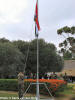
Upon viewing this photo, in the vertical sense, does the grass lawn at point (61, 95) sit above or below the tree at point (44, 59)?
below

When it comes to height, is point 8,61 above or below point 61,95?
above

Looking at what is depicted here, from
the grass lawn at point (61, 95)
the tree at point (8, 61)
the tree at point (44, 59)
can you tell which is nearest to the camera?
the grass lawn at point (61, 95)

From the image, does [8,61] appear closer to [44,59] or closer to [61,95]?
[44,59]

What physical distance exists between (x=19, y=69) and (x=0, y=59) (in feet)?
11.7

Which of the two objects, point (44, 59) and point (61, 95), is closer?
point (61, 95)

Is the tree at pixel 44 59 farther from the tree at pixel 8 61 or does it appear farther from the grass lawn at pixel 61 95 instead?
the grass lawn at pixel 61 95

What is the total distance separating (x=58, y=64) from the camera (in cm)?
4038

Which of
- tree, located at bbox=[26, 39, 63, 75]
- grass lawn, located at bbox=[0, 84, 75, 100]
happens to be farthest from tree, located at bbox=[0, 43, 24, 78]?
grass lawn, located at bbox=[0, 84, 75, 100]

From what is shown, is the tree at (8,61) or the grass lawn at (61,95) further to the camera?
the tree at (8,61)

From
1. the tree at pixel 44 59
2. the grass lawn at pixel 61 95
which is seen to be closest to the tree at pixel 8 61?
the tree at pixel 44 59

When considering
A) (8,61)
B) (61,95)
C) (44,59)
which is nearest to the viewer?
(61,95)

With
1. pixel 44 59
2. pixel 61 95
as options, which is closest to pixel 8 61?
pixel 44 59

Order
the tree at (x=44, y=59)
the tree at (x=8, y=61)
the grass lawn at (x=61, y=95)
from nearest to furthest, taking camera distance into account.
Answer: the grass lawn at (x=61, y=95) → the tree at (x=8, y=61) → the tree at (x=44, y=59)

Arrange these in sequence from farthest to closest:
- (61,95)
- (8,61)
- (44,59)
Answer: (44,59) → (8,61) → (61,95)
